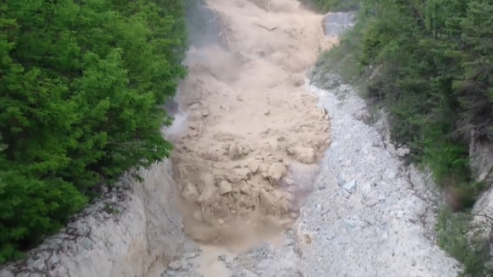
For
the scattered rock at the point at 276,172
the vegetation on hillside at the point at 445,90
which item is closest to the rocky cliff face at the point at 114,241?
the scattered rock at the point at 276,172

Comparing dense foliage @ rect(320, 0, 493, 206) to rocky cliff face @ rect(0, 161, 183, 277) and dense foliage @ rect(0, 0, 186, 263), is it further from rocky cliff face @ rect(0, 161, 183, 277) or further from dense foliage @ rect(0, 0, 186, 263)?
rocky cliff face @ rect(0, 161, 183, 277)

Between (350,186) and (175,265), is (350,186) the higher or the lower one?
the higher one

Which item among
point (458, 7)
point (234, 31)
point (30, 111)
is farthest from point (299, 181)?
point (234, 31)

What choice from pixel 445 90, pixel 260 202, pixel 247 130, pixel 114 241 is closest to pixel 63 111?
pixel 114 241

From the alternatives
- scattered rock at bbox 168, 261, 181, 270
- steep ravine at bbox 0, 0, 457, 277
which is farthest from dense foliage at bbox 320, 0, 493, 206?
scattered rock at bbox 168, 261, 181, 270

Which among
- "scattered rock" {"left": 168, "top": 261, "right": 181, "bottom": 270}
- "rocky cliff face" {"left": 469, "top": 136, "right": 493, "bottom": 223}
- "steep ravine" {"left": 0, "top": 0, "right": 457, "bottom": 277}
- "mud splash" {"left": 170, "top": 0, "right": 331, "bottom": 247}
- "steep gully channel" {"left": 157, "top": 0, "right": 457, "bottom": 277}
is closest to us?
"steep ravine" {"left": 0, "top": 0, "right": 457, "bottom": 277}

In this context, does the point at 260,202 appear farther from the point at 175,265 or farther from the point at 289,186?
the point at 175,265
